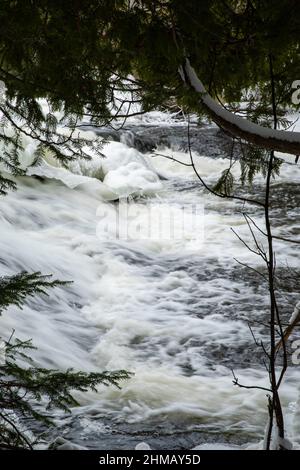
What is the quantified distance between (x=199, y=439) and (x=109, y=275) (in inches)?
147

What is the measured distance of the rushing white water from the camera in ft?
15.1

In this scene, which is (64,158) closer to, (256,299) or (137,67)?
(137,67)

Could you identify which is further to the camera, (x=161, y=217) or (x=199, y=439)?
(x=161, y=217)

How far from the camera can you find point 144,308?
6.66m

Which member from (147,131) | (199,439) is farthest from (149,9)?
(147,131)

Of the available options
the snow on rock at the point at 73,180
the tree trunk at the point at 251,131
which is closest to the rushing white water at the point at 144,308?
the snow on rock at the point at 73,180

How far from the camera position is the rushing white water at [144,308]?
460cm

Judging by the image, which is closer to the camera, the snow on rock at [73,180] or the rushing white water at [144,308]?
the rushing white water at [144,308]

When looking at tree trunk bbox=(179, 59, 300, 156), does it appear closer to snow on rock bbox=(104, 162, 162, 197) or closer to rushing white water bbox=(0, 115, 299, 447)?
rushing white water bbox=(0, 115, 299, 447)

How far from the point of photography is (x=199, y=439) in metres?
4.17
